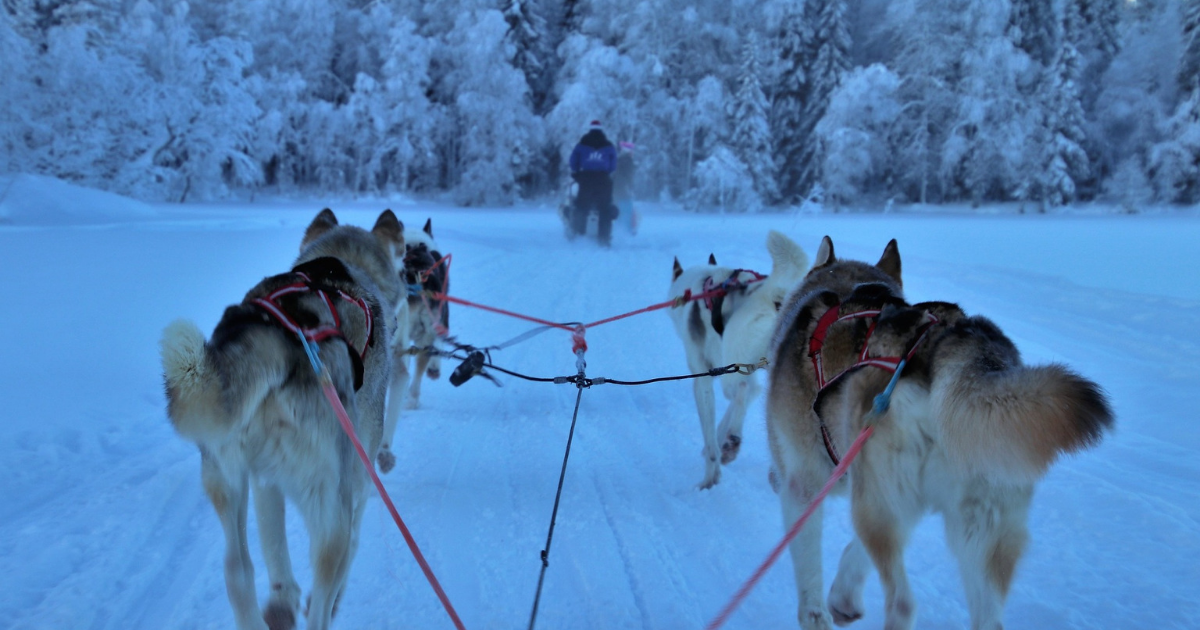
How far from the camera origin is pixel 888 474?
72.7 inches

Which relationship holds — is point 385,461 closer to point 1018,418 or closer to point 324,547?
point 324,547

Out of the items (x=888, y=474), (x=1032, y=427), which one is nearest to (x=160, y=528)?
(x=888, y=474)

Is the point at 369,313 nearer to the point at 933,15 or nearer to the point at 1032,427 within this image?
the point at 1032,427

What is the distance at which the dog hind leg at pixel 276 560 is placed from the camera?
2.18 metres

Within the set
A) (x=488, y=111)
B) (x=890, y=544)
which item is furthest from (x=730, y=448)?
(x=488, y=111)

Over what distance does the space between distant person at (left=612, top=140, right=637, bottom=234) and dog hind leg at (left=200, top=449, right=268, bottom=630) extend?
49.6 ft

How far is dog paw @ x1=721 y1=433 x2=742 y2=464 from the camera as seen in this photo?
3918 mm

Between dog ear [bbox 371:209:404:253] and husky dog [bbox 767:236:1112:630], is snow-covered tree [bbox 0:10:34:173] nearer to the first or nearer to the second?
dog ear [bbox 371:209:404:253]

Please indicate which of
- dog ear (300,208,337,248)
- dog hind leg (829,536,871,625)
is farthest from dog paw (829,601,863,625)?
dog ear (300,208,337,248)

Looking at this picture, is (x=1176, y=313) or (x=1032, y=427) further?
(x=1176, y=313)

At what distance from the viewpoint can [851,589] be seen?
2.47m

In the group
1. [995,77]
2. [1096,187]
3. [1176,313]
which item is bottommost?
[1176,313]

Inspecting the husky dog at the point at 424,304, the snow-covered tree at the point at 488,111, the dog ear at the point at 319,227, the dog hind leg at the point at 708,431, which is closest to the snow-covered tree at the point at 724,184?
the snow-covered tree at the point at 488,111

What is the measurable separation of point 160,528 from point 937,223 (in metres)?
20.3
